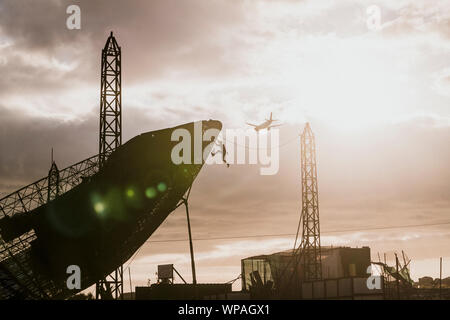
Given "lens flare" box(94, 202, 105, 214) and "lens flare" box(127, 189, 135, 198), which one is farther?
"lens flare" box(127, 189, 135, 198)

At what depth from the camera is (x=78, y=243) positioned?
1469 inches

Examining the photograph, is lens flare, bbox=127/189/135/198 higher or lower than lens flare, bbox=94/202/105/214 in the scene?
higher

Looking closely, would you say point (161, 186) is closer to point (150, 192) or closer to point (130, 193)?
point (150, 192)

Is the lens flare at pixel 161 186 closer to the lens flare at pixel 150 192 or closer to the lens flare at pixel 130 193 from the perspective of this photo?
the lens flare at pixel 150 192

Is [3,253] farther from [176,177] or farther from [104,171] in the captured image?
[176,177]

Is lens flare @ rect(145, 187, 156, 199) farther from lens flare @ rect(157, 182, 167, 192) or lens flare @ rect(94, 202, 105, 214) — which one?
lens flare @ rect(94, 202, 105, 214)

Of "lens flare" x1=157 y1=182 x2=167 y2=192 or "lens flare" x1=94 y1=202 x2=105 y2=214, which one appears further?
"lens flare" x1=157 y1=182 x2=167 y2=192

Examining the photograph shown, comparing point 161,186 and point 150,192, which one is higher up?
point 161,186

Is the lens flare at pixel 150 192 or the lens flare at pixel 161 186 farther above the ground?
the lens flare at pixel 161 186

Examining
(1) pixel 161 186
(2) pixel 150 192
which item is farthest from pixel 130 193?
(1) pixel 161 186

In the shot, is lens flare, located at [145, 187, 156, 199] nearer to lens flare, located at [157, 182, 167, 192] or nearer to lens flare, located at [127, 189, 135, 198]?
lens flare, located at [157, 182, 167, 192]

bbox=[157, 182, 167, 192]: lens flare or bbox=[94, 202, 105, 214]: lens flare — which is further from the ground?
bbox=[157, 182, 167, 192]: lens flare
